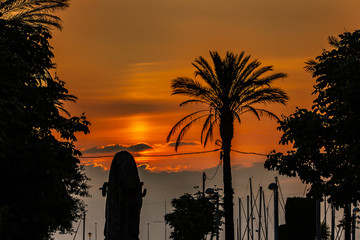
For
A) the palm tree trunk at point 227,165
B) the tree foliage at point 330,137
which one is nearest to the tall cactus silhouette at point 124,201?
the tree foliage at point 330,137

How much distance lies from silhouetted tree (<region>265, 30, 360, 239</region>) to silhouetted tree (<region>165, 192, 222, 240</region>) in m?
38.3

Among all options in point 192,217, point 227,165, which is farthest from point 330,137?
point 192,217

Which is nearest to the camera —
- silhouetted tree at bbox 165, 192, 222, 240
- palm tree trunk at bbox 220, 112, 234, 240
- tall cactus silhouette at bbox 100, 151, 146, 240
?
tall cactus silhouette at bbox 100, 151, 146, 240

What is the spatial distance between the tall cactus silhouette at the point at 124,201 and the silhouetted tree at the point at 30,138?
966cm

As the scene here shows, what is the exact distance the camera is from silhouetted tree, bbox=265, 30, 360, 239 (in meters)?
36.2

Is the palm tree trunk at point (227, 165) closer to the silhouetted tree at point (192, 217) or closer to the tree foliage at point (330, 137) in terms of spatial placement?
the tree foliage at point (330, 137)

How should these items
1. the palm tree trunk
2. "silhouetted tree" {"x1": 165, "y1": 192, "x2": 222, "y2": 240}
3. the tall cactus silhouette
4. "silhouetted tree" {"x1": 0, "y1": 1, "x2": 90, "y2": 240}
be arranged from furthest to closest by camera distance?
"silhouetted tree" {"x1": 165, "y1": 192, "x2": 222, "y2": 240}, the palm tree trunk, "silhouetted tree" {"x1": 0, "y1": 1, "x2": 90, "y2": 240}, the tall cactus silhouette

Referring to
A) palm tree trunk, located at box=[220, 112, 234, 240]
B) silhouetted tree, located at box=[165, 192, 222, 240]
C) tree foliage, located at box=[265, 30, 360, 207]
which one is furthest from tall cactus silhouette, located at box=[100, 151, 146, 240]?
silhouetted tree, located at box=[165, 192, 222, 240]

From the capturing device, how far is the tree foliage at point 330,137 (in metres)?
36.2

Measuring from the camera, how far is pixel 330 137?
37812mm

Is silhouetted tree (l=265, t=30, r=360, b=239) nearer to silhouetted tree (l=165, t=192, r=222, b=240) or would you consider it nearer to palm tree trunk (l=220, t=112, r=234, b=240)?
palm tree trunk (l=220, t=112, r=234, b=240)

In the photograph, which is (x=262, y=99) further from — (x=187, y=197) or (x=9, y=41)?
(x=187, y=197)

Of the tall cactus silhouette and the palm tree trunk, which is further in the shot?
the palm tree trunk

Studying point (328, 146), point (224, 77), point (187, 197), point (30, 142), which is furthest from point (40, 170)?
point (187, 197)
